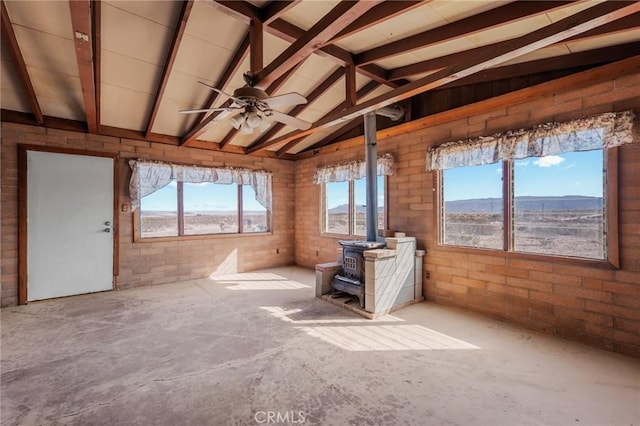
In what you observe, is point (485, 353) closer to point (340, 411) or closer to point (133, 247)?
point (340, 411)

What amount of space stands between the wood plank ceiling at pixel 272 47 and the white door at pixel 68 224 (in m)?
0.65

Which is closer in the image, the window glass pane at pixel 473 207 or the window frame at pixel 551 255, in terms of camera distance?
the window frame at pixel 551 255

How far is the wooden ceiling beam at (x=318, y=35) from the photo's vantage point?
2002 millimetres

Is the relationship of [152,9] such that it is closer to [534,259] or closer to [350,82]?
[350,82]

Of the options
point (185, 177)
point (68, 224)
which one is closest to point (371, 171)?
point (185, 177)

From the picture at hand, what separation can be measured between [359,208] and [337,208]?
0.58 metres

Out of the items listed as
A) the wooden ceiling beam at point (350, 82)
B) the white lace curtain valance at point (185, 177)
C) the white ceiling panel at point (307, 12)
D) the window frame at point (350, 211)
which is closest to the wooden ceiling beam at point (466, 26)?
the wooden ceiling beam at point (350, 82)

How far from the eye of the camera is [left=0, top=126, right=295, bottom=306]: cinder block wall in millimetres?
3918

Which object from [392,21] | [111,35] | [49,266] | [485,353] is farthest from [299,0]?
[49,266]

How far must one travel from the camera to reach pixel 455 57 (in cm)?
303

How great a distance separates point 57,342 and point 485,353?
163 inches

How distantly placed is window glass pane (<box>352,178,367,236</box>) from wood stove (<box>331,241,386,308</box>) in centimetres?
140

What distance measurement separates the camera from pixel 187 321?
3395mm

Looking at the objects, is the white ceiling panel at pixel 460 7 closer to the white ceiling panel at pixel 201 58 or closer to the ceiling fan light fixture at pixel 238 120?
the ceiling fan light fixture at pixel 238 120
